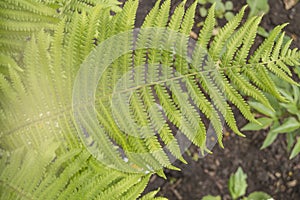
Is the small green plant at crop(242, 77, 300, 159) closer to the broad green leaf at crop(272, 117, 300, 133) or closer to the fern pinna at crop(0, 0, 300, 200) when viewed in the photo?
the broad green leaf at crop(272, 117, 300, 133)

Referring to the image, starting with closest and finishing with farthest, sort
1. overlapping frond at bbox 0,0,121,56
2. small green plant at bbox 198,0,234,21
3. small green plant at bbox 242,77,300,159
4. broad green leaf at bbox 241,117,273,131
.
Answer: overlapping frond at bbox 0,0,121,56 → small green plant at bbox 242,77,300,159 → broad green leaf at bbox 241,117,273,131 → small green plant at bbox 198,0,234,21

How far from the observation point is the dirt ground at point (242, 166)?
2.57 metres

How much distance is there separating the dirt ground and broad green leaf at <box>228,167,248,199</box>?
3.7 inches

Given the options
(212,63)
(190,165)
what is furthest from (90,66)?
(190,165)

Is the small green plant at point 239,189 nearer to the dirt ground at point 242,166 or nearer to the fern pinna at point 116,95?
the dirt ground at point 242,166

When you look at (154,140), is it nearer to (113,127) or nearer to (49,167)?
(113,127)

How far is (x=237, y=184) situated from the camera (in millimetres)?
2525

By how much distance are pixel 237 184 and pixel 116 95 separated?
1319 mm

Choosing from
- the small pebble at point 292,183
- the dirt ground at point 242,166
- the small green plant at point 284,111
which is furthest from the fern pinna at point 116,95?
the small pebble at point 292,183

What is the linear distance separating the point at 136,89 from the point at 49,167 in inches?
13.7

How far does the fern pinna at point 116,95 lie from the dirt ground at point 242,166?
1.12m

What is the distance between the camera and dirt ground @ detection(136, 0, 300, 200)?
2.57 metres

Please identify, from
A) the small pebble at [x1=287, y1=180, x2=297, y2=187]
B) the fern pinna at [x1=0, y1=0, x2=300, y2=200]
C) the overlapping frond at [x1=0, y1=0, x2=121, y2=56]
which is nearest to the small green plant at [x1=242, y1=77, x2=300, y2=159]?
the small pebble at [x1=287, y1=180, x2=297, y2=187]

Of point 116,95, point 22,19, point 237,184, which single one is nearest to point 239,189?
point 237,184
